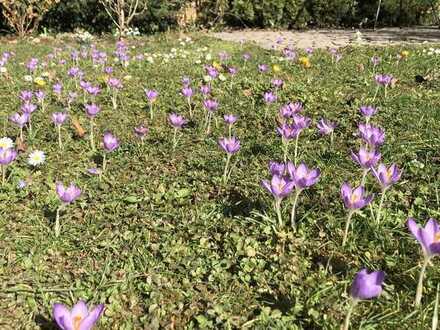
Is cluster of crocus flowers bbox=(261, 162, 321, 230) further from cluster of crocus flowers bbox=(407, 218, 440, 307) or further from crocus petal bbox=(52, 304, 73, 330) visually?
crocus petal bbox=(52, 304, 73, 330)

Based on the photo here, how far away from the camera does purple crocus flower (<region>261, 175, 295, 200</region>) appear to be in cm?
249

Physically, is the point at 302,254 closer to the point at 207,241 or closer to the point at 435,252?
the point at 207,241

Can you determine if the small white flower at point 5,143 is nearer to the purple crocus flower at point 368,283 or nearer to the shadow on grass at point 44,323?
the shadow on grass at point 44,323

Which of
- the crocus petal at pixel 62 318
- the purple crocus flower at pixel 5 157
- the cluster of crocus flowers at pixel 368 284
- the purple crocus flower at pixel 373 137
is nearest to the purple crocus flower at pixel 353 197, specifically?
the cluster of crocus flowers at pixel 368 284

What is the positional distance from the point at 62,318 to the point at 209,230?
119 cm

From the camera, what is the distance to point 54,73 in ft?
21.1

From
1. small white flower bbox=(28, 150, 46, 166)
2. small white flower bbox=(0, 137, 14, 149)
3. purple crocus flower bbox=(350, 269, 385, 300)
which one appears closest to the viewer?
purple crocus flower bbox=(350, 269, 385, 300)

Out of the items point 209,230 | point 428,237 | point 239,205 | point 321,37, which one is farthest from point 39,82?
point 321,37

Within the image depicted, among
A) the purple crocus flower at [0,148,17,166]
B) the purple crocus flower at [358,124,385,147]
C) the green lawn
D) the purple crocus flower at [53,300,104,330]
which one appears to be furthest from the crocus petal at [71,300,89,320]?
the purple crocus flower at [358,124,385,147]

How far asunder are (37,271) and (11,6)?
11567 mm

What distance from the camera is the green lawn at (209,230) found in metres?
2.23

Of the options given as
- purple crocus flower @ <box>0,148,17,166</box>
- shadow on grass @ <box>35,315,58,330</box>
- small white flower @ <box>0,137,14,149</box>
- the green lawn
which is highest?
purple crocus flower @ <box>0,148,17,166</box>

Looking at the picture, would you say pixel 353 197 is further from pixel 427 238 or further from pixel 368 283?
pixel 368 283

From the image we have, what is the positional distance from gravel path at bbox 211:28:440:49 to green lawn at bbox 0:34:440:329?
24.0 ft
